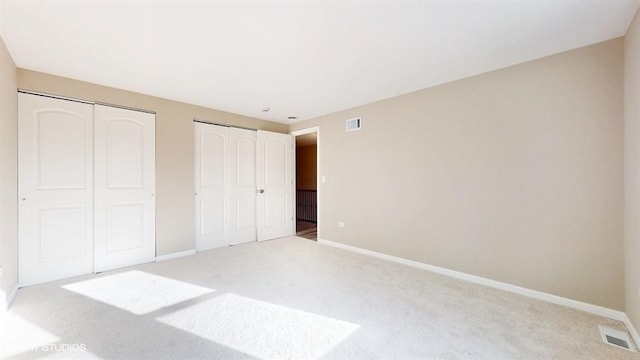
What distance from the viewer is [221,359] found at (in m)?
1.72

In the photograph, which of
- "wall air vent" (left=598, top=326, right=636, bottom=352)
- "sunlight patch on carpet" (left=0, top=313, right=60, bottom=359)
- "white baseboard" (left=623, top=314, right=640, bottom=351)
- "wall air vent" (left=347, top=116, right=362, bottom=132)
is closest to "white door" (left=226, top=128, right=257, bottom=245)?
"wall air vent" (left=347, top=116, right=362, bottom=132)

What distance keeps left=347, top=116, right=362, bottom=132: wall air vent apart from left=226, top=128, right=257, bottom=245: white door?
184 centimetres

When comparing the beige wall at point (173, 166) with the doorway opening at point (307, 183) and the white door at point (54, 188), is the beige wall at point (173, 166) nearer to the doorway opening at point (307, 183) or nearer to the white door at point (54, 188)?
the white door at point (54, 188)

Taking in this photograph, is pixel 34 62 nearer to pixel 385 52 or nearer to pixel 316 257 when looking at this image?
pixel 385 52

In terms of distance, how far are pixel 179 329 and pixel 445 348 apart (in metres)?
1.99

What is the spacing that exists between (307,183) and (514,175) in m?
6.13

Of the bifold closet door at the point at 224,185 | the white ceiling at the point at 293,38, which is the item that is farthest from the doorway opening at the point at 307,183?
the white ceiling at the point at 293,38

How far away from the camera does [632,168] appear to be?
2049 millimetres

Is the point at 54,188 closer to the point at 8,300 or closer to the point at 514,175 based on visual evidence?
the point at 8,300

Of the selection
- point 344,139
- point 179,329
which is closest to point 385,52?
point 344,139

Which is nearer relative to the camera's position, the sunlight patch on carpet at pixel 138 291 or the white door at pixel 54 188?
the sunlight patch on carpet at pixel 138 291

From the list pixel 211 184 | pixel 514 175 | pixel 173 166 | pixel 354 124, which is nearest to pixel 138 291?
pixel 173 166

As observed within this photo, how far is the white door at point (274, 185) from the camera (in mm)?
5070

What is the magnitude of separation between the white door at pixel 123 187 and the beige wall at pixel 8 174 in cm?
69
